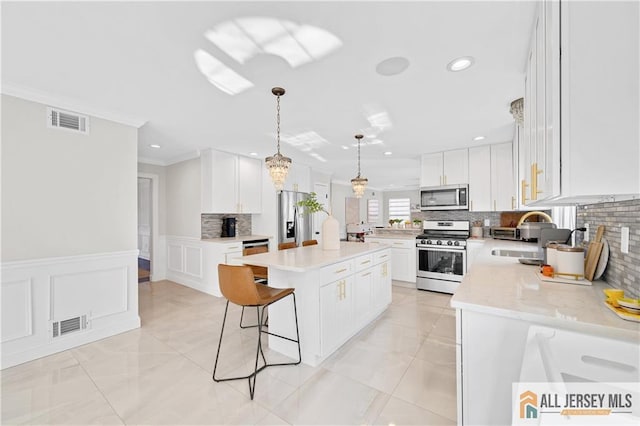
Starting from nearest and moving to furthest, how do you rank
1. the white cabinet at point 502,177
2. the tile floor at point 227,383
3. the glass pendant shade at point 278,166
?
the tile floor at point 227,383 < the glass pendant shade at point 278,166 < the white cabinet at point 502,177

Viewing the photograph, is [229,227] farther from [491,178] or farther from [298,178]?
[491,178]

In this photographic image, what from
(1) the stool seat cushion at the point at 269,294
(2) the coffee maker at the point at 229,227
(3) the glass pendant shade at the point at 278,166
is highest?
(3) the glass pendant shade at the point at 278,166

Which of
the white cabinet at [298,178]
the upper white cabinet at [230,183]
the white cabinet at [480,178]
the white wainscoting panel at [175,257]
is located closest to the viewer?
the white cabinet at [480,178]

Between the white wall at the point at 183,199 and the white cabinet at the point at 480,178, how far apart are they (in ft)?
15.0

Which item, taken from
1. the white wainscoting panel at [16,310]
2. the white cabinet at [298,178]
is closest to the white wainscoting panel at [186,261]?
the white cabinet at [298,178]

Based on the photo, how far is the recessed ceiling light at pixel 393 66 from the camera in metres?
1.97

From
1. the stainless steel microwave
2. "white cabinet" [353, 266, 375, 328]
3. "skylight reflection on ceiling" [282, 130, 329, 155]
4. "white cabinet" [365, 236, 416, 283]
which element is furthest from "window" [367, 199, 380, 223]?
"white cabinet" [353, 266, 375, 328]

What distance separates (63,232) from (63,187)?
44cm

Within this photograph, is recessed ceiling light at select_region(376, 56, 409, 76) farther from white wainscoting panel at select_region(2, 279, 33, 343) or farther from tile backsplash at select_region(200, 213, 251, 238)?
tile backsplash at select_region(200, 213, 251, 238)

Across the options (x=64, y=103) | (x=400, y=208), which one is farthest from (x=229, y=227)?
(x=400, y=208)

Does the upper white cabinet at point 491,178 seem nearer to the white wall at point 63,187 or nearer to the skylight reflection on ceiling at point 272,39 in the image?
the skylight reflection on ceiling at point 272,39

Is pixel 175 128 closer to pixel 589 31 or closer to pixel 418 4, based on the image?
pixel 418 4

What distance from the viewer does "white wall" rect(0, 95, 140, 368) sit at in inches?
94.0

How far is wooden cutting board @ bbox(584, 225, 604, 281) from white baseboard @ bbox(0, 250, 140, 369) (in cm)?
407
